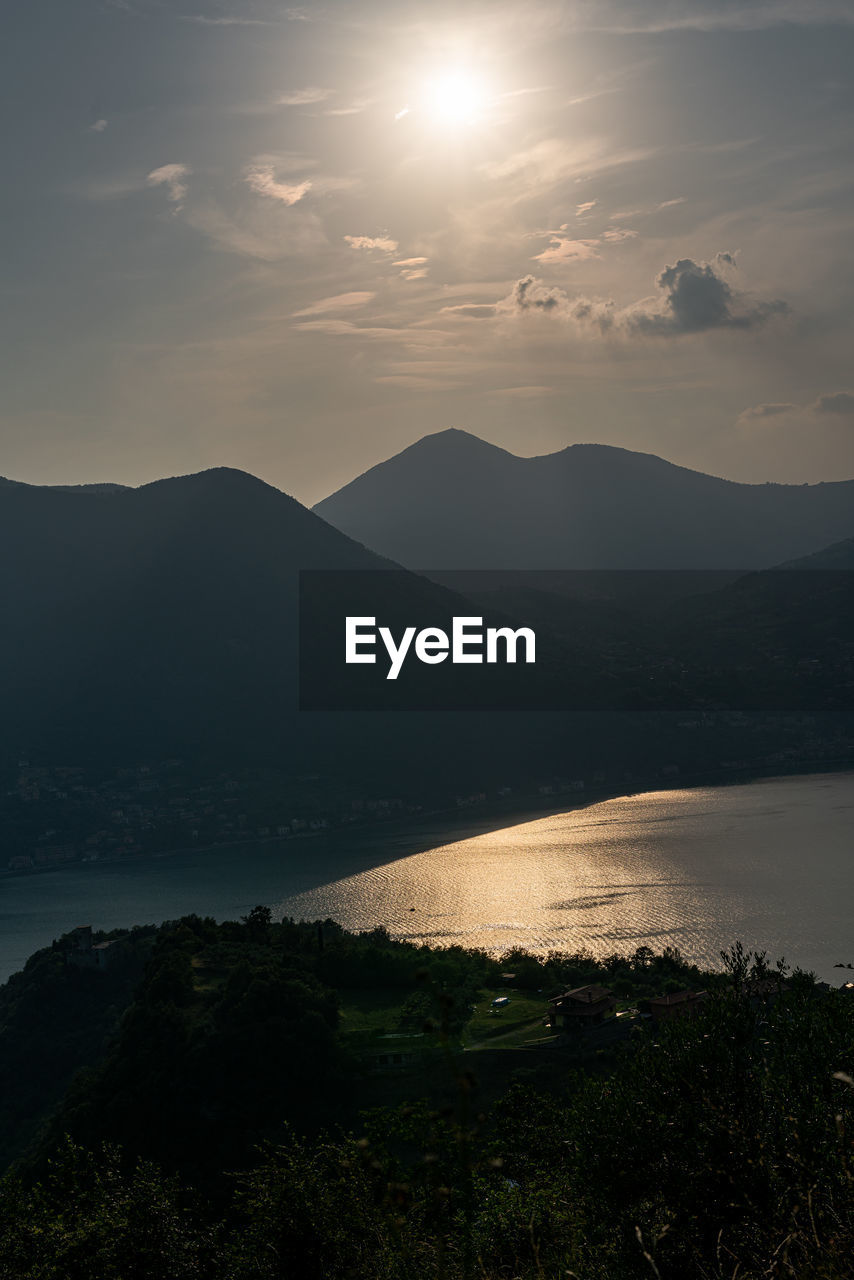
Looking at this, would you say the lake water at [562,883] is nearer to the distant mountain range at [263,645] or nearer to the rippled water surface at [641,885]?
the rippled water surface at [641,885]

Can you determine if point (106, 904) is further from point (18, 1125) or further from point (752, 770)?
point (752, 770)

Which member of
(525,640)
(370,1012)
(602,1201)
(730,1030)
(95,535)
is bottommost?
(370,1012)

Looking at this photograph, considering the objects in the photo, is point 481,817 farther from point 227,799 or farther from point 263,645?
point 263,645

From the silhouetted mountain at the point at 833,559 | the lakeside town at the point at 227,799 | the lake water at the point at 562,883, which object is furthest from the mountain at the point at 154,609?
the silhouetted mountain at the point at 833,559

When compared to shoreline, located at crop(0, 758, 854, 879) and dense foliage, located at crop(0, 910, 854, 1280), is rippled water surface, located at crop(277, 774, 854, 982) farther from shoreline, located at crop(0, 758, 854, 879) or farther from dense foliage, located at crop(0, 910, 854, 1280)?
dense foliage, located at crop(0, 910, 854, 1280)

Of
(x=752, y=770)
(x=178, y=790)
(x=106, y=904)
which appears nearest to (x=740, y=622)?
(x=752, y=770)
